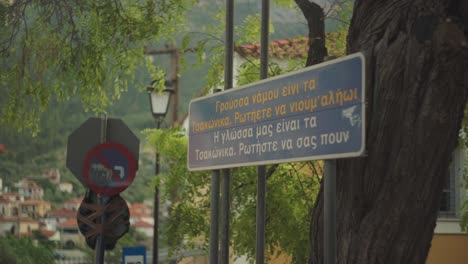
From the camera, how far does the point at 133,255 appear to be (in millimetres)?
14000

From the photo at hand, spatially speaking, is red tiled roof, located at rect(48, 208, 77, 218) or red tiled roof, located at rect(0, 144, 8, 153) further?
red tiled roof, located at rect(48, 208, 77, 218)

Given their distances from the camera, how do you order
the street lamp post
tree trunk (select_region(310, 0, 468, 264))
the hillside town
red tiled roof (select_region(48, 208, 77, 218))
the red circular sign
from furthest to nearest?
red tiled roof (select_region(48, 208, 77, 218)) < the hillside town < the street lamp post < the red circular sign < tree trunk (select_region(310, 0, 468, 264))

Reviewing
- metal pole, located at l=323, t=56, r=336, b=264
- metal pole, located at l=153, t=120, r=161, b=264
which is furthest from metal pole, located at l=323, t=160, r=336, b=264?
metal pole, located at l=153, t=120, r=161, b=264

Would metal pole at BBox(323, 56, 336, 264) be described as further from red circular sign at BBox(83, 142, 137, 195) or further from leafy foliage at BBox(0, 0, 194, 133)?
leafy foliage at BBox(0, 0, 194, 133)

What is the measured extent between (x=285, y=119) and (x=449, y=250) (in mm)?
17765

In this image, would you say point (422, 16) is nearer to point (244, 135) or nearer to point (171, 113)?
point (244, 135)

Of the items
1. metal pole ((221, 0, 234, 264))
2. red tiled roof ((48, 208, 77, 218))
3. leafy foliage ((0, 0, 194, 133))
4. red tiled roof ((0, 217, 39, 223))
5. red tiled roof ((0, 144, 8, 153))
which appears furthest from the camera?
red tiled roof ((48, 208, 77, 218))

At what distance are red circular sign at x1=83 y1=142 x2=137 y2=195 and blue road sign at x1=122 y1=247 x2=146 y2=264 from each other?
217 centimetres

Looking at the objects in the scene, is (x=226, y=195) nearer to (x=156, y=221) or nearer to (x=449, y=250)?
(x=156, y=221)

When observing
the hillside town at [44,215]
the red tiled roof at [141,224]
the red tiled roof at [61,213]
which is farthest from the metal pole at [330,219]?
the red tiled roof at [141,224]

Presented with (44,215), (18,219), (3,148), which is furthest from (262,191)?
(44,215)

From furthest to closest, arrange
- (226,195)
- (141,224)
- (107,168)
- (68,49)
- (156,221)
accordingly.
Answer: (141,224), (156,221), (68,49), (107,168), (226,195)

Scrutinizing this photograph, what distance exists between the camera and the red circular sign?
11.8 metres

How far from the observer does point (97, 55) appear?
1557 centimetres
